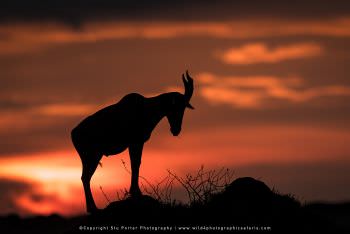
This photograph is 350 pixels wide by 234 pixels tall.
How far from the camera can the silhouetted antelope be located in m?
28.7

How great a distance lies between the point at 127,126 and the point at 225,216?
146 inches

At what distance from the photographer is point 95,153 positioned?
1137 inches

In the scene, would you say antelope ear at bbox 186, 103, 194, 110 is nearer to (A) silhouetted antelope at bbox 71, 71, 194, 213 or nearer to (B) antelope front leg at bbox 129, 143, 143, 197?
(A) silhouetted antelope at bbox 71, 71, 194, 213

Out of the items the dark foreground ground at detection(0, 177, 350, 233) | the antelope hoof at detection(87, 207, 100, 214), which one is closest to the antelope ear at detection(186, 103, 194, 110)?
the dark foreground ground at detection(0, 177, 350, 233)

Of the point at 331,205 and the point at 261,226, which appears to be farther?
the point at 331,205

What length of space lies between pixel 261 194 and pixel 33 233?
14.5 metres

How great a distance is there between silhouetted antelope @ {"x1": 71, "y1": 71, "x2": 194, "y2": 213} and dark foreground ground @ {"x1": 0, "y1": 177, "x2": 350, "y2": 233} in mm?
891

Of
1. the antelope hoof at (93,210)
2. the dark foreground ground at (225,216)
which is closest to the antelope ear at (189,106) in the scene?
the dark foreground ground at (225,216)

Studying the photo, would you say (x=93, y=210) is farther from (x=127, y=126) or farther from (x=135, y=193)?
(x=127, y=126)

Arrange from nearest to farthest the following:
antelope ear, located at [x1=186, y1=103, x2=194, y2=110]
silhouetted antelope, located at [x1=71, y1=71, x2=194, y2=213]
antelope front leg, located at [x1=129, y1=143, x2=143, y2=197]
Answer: antelope front leg, located at [x1=129, y1=143, x2=143, y2=197] < silhouetted antelope, located at [x1=71, y1=71, x2=194, y2=213] < antelope ear, located at [x1=186, y1=103, x2=194, y2=110]

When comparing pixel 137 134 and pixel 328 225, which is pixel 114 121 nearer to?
pixel 137 134

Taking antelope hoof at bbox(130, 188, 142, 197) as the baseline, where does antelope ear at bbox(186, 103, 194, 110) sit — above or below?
above

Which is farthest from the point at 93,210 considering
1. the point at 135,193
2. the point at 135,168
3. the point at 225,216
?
the point at 225,216

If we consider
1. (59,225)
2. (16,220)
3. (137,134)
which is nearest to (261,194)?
(137,134)
